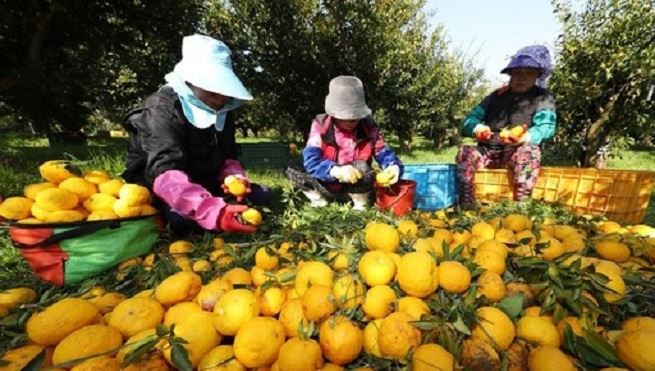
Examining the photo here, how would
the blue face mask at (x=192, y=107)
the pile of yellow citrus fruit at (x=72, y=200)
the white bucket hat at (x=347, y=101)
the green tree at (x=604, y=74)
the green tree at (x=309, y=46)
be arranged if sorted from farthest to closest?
the green tree at (x=309, y=46)
the green tree at (x=604, y=74)
the white bucket hat at (x=347, y=101)
the blue face mask at (x=192, y=107)
the pile of yellow citrus fruit at (x=72, y=200)

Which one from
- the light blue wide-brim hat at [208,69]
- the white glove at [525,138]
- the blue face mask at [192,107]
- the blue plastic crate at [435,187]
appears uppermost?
the light blue wide-brim hat at [208,69]

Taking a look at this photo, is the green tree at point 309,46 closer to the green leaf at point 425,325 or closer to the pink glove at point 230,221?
the pink glove at point 230,221

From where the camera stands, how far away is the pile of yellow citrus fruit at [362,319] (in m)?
1.13

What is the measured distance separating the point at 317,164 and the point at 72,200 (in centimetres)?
215

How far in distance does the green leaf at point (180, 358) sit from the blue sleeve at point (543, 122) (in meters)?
3.77

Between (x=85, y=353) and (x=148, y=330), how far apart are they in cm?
18

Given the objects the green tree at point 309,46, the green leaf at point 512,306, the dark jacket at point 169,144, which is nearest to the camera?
the green leaf at point 512,306

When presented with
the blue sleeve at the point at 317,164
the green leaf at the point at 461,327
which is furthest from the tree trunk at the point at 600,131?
the green leaf at the point at 461,327

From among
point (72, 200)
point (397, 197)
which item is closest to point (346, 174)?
point (397, 197)

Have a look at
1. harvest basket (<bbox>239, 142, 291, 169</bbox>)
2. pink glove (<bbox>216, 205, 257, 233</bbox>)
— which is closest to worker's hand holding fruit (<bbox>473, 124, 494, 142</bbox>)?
pink glove (<bbox>216, 205, 257, 233</bbox>)

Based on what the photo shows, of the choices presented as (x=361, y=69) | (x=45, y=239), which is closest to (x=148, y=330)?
(x=45, y=239)

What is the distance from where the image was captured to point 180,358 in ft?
3.60

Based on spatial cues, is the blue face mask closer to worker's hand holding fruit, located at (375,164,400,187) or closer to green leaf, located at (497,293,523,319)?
worker's hand holding fruit, located at (375,164,400,187)

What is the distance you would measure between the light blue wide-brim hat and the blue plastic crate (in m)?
2.43
